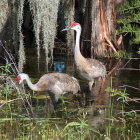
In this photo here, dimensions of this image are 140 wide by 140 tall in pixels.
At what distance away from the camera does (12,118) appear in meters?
5.79

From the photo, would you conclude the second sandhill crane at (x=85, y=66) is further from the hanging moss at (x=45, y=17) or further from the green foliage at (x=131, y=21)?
the green foliage at (x=131, y=21)

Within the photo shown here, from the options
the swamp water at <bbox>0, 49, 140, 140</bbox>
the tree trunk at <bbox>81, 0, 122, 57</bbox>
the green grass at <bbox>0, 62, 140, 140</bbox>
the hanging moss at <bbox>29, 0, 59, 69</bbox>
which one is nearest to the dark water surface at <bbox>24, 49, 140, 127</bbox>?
the swamp water at <bbox>0, 49, 140, 140</bbox>

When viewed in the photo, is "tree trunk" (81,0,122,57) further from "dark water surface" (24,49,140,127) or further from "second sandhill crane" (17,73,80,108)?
"second sandhill crane" (17,73,80,108)

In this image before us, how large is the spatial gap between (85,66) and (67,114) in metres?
1.87

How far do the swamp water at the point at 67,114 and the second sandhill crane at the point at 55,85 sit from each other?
0.18 metres

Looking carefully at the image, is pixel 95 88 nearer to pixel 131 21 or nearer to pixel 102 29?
pixel 102 29

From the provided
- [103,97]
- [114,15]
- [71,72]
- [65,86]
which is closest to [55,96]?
[65,86]

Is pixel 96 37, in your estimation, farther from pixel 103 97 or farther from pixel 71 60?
pixel 103 97

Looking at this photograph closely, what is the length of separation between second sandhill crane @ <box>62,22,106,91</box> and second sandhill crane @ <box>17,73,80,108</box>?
0.63 m

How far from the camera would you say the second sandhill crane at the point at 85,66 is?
790 cm

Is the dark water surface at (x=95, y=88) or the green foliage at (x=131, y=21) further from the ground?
the green foliage at (x=131, y=21)

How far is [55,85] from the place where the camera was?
273 inches

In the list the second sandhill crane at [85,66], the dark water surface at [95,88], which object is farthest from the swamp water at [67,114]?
the second sandhill crane at [85,66]

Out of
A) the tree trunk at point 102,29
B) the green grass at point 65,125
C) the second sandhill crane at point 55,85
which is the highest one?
the tree trunk at point 102,29
